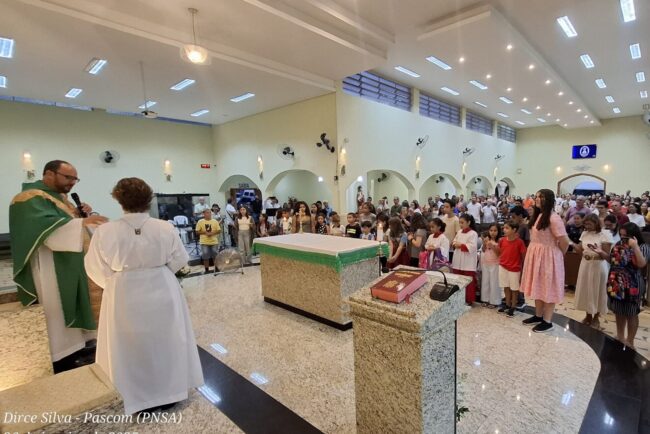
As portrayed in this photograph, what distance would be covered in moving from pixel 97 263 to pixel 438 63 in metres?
9.53

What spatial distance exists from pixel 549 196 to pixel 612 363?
1.66 m

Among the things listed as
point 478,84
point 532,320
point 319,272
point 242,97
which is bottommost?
point 532,320

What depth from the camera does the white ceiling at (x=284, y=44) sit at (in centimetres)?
512

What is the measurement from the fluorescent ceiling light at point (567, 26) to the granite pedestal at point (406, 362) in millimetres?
8213

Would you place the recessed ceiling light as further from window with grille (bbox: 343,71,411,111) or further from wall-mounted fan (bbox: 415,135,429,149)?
wall-mounted fan (bbox: 415,135,429,149)

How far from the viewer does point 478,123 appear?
55.7ft

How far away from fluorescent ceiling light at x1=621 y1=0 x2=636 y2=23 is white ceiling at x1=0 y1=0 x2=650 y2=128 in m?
0.11

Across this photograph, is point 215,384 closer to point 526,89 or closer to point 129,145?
point 129,145

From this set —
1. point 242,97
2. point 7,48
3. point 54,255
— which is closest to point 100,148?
point 7,48

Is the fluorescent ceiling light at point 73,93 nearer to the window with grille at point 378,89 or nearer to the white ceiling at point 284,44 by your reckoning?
the white ceiling at point 284,44

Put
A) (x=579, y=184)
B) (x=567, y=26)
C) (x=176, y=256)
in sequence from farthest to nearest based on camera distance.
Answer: (x=579, y=184), (x=567, y=26), (x=176, y=256)

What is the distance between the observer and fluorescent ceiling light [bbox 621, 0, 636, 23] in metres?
6.28

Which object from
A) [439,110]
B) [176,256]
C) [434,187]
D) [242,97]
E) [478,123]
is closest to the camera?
[176,256]

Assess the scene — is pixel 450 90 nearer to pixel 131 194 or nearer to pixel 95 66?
pixel 95 66
